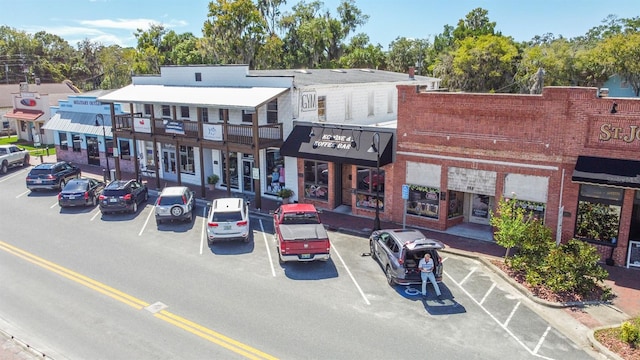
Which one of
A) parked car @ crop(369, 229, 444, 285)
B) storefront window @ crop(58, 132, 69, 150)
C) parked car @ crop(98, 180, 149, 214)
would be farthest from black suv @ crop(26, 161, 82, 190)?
parked car @ crop(369, 229, 444, 285)

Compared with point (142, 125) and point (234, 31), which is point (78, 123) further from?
point (234, 31)

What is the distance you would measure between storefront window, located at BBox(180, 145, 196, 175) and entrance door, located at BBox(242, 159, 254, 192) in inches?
170

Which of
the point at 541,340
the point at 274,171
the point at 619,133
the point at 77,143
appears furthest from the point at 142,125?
the point at 541,340

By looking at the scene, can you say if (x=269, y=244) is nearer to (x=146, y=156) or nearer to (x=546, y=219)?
(x=546, y=219)

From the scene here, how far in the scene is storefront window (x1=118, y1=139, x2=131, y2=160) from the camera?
36031mm

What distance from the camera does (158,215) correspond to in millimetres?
23234

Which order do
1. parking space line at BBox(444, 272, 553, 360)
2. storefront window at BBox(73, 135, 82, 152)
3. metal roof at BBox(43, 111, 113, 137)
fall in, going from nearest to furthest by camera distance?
parking space line at BBox(444, 272, 553, 360) < metal roof at BBox(43, 111, 113, 137) < storefront window at BBox(73, 135, 82, 152)

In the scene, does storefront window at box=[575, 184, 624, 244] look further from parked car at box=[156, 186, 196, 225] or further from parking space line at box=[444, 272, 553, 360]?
parked car at box=[156, 186, 196, 225]

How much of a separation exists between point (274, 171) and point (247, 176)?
2.36m

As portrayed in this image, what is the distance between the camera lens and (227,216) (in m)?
20.3

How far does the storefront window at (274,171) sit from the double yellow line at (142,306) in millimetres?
12368

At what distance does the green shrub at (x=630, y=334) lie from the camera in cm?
1240

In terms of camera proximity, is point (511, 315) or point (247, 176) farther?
point (247, 176)

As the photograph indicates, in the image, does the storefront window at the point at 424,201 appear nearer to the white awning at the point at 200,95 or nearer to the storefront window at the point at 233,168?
the white awning at the point at 200,95
